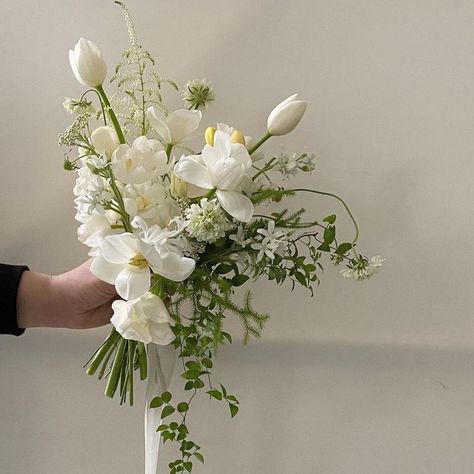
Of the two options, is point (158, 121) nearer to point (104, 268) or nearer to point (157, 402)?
point (104, 268)

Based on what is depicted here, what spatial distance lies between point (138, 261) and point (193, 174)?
0.40 feet

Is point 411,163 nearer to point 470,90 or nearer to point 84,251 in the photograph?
point 470,90

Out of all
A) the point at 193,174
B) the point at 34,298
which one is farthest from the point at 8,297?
the point at 193,174

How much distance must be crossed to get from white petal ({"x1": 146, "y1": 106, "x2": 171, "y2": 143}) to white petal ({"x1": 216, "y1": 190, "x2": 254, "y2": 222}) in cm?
13

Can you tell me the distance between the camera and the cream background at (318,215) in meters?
1.20

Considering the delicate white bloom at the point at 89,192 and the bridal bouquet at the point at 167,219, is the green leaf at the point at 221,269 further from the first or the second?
the delicate white bloom at the point at 89,192

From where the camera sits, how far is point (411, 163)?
1.21 metres

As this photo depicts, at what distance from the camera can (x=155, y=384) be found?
41.4 inches

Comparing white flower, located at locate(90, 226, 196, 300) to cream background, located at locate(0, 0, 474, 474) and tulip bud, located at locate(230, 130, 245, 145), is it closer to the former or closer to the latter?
tulip bud, located at locate(230, 130, 245, 145)

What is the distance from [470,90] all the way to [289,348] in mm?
520

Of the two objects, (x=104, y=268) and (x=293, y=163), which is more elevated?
(x=293, y=163)

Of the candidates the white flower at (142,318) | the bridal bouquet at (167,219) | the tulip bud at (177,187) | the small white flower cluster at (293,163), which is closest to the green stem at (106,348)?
the bridal bouquet at (167,219)

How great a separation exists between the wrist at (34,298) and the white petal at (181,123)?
1.13 feet

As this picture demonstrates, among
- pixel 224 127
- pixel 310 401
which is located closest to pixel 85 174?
pixel 224 127
